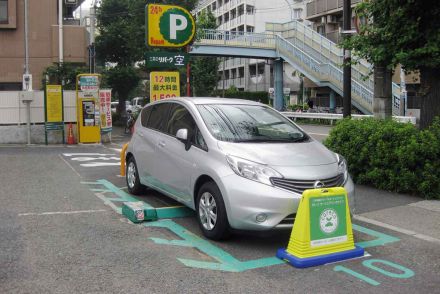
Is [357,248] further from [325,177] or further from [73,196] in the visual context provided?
[73,196]

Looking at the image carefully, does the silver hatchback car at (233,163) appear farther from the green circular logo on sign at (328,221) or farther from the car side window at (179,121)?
the green circular logo on sign at (328,221)

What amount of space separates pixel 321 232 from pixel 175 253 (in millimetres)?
1601

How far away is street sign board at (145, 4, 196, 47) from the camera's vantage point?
1129cm

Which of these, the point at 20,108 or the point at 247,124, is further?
the point at 20,108

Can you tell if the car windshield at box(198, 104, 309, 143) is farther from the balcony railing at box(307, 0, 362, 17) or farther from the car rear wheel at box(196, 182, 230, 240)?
the balcony railing at box(307, 0, 362, 17)

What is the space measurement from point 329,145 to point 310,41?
2454 centimetres

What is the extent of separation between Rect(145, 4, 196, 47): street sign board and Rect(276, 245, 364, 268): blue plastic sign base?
293 inches

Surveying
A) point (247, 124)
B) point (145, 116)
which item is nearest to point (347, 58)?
point (145, 116)

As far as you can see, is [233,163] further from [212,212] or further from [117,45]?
[117,45]

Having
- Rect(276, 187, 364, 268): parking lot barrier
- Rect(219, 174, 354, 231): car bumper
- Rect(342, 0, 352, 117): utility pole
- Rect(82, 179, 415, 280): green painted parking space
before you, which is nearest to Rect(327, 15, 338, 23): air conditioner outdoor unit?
Rect(342, 0, 352, 117): utility pole

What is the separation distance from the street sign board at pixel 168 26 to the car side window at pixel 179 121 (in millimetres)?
4477

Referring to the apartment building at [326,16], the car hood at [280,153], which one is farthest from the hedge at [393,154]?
the apartment building at [326,16]

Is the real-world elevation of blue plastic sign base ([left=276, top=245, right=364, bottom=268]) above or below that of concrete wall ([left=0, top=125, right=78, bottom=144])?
below

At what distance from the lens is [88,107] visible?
59.7 ft
